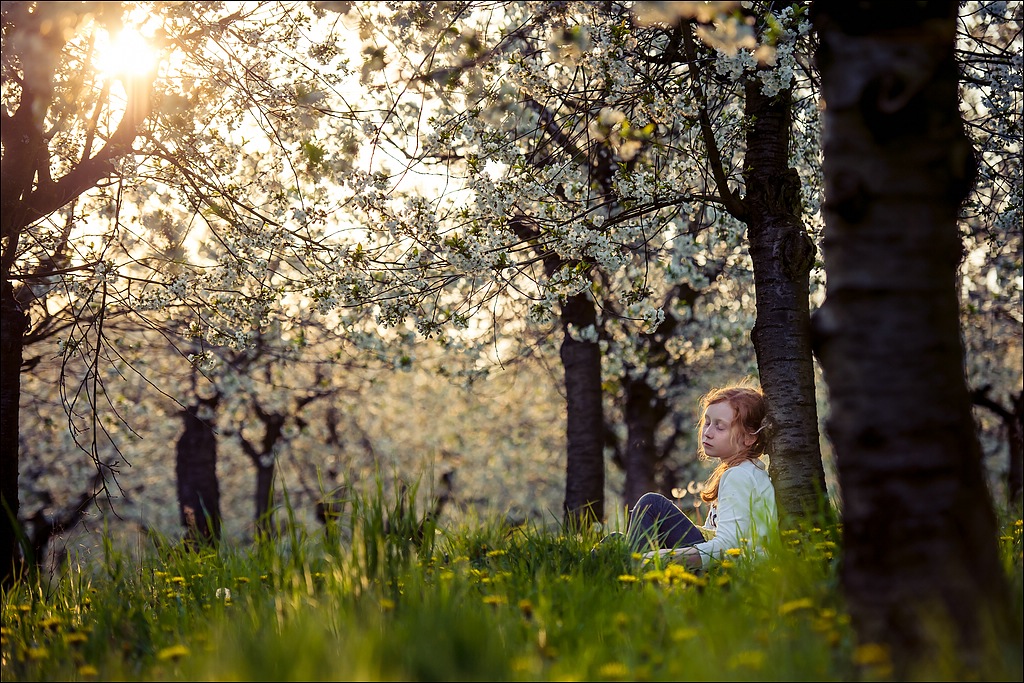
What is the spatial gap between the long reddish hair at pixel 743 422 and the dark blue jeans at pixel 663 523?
2.21 ft

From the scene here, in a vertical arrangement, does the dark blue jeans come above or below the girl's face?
below

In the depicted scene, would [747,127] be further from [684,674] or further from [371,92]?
[684,674]

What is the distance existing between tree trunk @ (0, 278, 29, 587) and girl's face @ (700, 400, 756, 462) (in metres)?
4.75

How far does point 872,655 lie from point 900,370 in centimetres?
77

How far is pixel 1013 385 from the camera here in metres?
22.7

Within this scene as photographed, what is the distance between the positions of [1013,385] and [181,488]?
19.1 meters

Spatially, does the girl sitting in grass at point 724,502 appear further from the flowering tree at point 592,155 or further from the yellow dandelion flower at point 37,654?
the yellow dandelion flower at point 37,654

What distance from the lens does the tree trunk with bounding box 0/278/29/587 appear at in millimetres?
6648

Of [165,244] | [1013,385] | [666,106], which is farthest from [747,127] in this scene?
[1013,385]

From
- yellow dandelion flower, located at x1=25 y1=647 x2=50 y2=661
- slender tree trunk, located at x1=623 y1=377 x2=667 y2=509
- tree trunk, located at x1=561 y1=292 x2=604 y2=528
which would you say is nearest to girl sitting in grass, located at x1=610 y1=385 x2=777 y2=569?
yellow dandelion flower, located at x1=25 y1=647 x2=50 y2=661

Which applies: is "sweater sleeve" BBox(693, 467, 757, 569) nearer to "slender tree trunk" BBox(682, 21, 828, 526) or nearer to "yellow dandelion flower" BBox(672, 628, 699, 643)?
"slender tree trunk" BBox(682, 21, 828, 526)

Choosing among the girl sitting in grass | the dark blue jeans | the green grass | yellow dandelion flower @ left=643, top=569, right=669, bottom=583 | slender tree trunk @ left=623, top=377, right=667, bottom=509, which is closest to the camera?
the green grass

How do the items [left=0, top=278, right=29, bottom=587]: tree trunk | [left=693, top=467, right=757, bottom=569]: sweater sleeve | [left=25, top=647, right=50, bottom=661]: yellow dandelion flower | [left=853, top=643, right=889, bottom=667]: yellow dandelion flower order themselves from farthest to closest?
1. [left=0, top=278, right=29, bottom=587]: tree trunk
2. [left=693, top=467, right=757, bottom=569]: sweater sleeve
3. [left=25, top=647, right=50, bottom=661]: yellow dandelion flower
4. [left=853, top=643, right=889, bottom=667]: yellow dandelion flower

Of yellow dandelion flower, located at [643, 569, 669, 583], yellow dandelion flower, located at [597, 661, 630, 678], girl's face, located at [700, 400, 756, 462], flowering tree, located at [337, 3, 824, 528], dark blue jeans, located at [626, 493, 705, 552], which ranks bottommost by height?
yellow dandelion flower, located at [597, 661, 630, 678]
